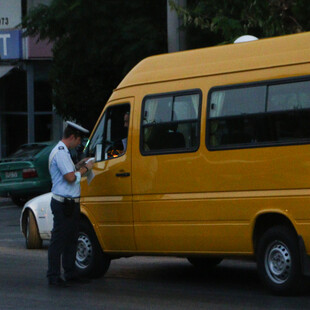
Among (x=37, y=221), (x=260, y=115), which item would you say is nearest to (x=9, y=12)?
(x=37, y=221)

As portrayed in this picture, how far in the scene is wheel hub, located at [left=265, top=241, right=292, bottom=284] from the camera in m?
9.70

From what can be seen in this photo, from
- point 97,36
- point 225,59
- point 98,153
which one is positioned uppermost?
point 97,36

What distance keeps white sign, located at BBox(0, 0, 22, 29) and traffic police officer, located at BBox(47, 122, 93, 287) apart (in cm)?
2207

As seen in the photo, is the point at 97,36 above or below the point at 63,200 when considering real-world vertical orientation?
above

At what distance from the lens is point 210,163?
10219mm

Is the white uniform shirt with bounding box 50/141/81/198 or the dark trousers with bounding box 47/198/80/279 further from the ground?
the white uniform shirt with bounding box 50/141/81/198

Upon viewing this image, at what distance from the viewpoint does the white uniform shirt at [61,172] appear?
36.5 ft

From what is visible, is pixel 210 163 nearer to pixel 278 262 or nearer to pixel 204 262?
pixel 278 262

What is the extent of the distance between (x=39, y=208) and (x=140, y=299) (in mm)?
5830

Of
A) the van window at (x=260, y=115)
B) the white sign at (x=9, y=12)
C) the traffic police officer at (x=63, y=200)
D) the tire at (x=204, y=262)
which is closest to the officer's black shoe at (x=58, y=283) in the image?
the traffic police officer at (x=63, y=200)

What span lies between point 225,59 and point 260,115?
752 mm

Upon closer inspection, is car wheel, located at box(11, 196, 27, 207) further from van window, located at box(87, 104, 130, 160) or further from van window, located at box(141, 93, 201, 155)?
van window, located at box(141, 93, 201, 155)

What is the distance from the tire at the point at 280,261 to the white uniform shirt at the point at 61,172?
2.28 m

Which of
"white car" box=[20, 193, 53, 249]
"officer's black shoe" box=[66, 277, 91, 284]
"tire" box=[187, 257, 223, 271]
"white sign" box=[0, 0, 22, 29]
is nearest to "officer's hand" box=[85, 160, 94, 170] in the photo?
"officer's black shoe" box=[66, 277, 91, 284]
